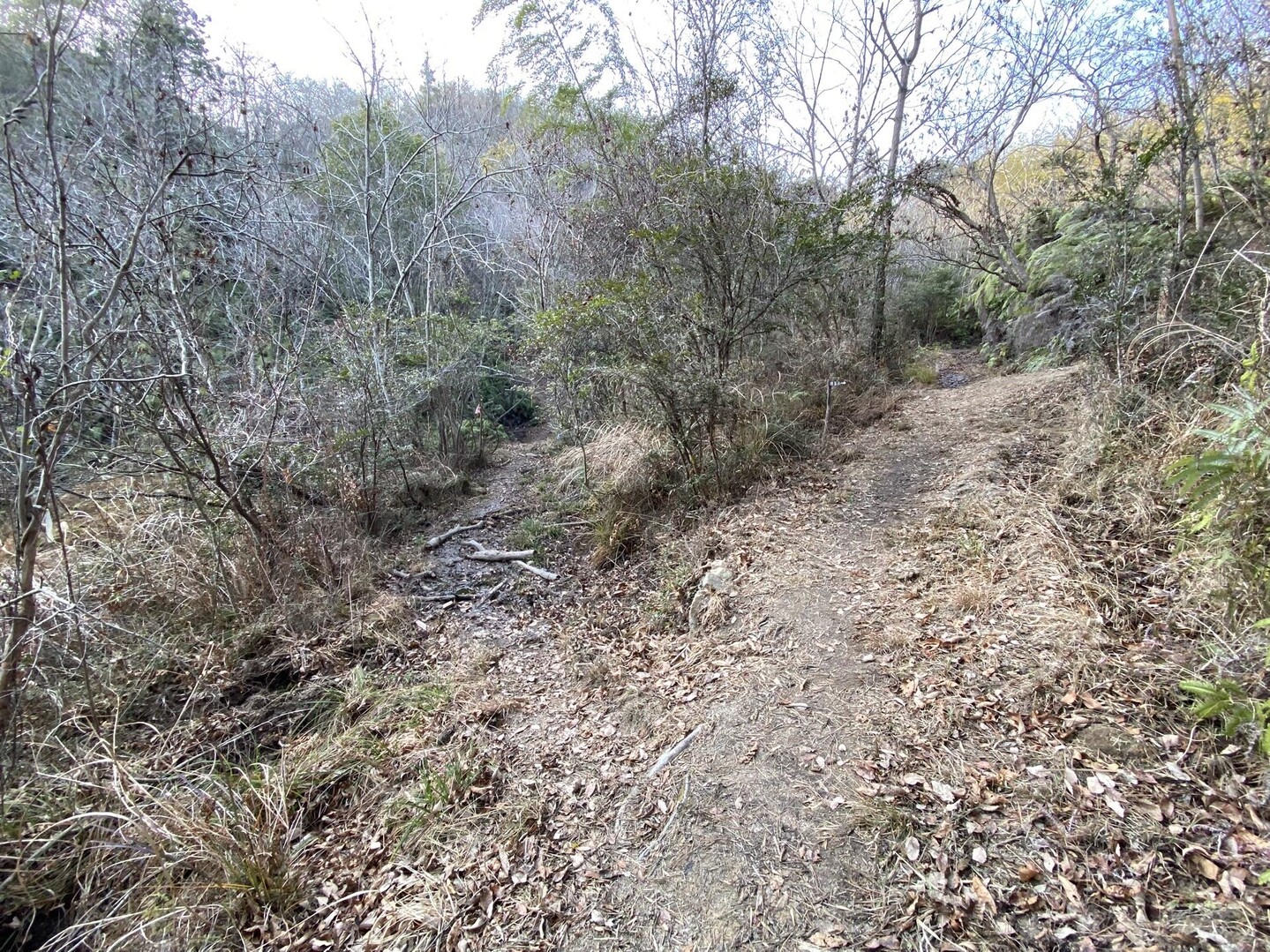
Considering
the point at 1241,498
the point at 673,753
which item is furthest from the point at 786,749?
the point at 1241,498

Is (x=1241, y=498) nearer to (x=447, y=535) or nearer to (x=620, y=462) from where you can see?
(x=620, y=462)

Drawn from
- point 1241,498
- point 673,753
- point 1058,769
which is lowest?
point 673,753

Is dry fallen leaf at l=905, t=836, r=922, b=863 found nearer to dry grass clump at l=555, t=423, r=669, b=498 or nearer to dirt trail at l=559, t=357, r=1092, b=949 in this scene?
dirt trail at l=559, t=357, r=1092, b=949

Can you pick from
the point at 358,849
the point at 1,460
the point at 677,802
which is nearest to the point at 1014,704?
the point at 677,802

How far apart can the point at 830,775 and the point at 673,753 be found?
737mm

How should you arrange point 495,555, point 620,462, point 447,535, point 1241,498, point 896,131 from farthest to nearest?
point 896,131 → point 447,535 → point 620,462 → point 495,555 → point 1241,498

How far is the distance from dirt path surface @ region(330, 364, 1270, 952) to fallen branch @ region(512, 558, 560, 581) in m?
0.89

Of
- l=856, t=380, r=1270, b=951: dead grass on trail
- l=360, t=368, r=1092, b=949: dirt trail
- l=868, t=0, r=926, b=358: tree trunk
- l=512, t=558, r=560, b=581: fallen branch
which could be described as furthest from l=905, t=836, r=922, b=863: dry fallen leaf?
l=868, t=0, r=926, b=358: tree trunk

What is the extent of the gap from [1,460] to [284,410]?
5.73ft

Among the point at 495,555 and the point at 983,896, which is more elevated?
the point at 983,896

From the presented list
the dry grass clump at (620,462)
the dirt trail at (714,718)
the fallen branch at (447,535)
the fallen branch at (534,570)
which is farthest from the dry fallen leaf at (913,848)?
the fallen branch at (447,535)

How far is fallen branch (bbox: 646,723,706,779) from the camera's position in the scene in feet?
8.63

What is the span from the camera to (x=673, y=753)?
8.82 feet

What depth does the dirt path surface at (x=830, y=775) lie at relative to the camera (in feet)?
5.74
